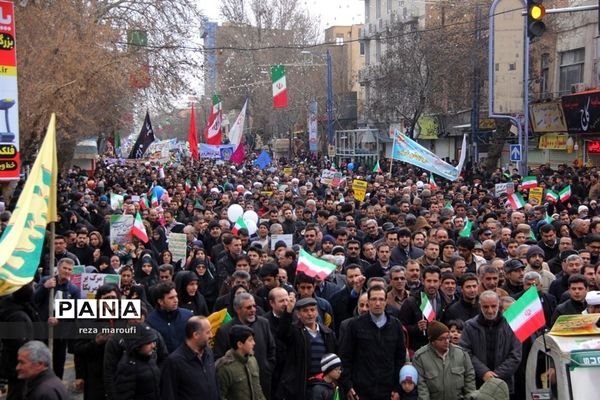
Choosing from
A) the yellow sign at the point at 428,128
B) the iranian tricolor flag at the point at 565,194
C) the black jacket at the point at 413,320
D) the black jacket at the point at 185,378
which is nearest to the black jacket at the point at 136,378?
the black jacket at the point at 185,378

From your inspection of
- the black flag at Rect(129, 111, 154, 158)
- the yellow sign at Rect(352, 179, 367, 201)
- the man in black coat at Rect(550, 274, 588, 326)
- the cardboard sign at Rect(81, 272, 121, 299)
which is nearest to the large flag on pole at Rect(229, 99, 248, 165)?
the black flag at Rect(129, 111, 154, 158)

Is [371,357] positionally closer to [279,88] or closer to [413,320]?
[413,320]

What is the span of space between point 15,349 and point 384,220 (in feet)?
29.4

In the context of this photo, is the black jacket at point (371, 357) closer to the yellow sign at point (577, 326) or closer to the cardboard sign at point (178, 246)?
the yellow sign at point (577, 326)

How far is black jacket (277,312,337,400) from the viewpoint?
21.9 ft

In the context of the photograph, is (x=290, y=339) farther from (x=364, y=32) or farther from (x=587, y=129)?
(x=364, y=32)

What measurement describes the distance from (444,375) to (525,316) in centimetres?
99

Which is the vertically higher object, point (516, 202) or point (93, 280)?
point (516, 202)

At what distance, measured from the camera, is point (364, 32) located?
59.2m

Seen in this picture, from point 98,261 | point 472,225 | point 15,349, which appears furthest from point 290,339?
point 472,225

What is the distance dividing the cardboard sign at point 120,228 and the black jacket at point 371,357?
6894 mm

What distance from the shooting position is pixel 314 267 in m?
8.68

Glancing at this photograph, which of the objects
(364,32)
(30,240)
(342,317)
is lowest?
(342,317)

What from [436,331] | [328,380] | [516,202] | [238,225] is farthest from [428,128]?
[328,380]
